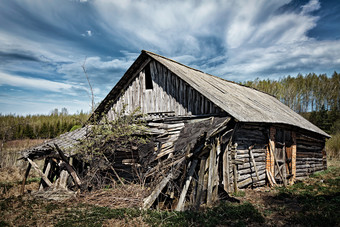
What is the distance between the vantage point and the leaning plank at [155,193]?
7.31 metres

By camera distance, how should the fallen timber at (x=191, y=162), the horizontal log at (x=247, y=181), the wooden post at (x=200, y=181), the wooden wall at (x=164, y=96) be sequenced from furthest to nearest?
the wooden wall at (x=164, y=96)
the horizontal log at (x=247, y=181)
the fallen timber at (x=191, y=162)
the wooden post at (x=200, y=181)

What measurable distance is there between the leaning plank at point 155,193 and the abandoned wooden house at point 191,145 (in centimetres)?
3

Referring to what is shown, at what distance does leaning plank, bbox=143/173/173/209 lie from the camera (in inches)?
288

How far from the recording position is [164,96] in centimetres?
1188

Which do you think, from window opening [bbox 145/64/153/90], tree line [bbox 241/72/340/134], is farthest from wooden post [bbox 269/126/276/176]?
tree line [bbox 241/72/340/134]

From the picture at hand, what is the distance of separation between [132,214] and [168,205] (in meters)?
1.59

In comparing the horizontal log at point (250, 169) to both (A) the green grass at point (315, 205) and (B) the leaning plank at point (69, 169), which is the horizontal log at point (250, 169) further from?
(B) the leaning plank at point (69, 169)

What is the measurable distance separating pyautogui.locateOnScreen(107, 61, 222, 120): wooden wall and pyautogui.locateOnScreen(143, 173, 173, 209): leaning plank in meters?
3.76

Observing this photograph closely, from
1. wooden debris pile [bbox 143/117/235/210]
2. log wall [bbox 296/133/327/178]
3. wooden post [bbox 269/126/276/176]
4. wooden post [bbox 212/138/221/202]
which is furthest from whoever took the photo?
log wall [bbox 296/133/327/178]

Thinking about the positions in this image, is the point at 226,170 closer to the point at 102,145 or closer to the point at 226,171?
the point at 226,171

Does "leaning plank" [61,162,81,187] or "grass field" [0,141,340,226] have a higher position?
"leaning plank" [61,162,81,187]

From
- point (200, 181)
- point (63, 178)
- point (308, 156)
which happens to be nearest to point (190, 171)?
point (200, 181)

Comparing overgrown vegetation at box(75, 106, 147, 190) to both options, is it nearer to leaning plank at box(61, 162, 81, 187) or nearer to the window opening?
leaning plank at box(61, 162, 81, 187)

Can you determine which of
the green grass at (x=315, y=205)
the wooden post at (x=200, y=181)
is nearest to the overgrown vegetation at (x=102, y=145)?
the wooden post at (x=200, y=181)
